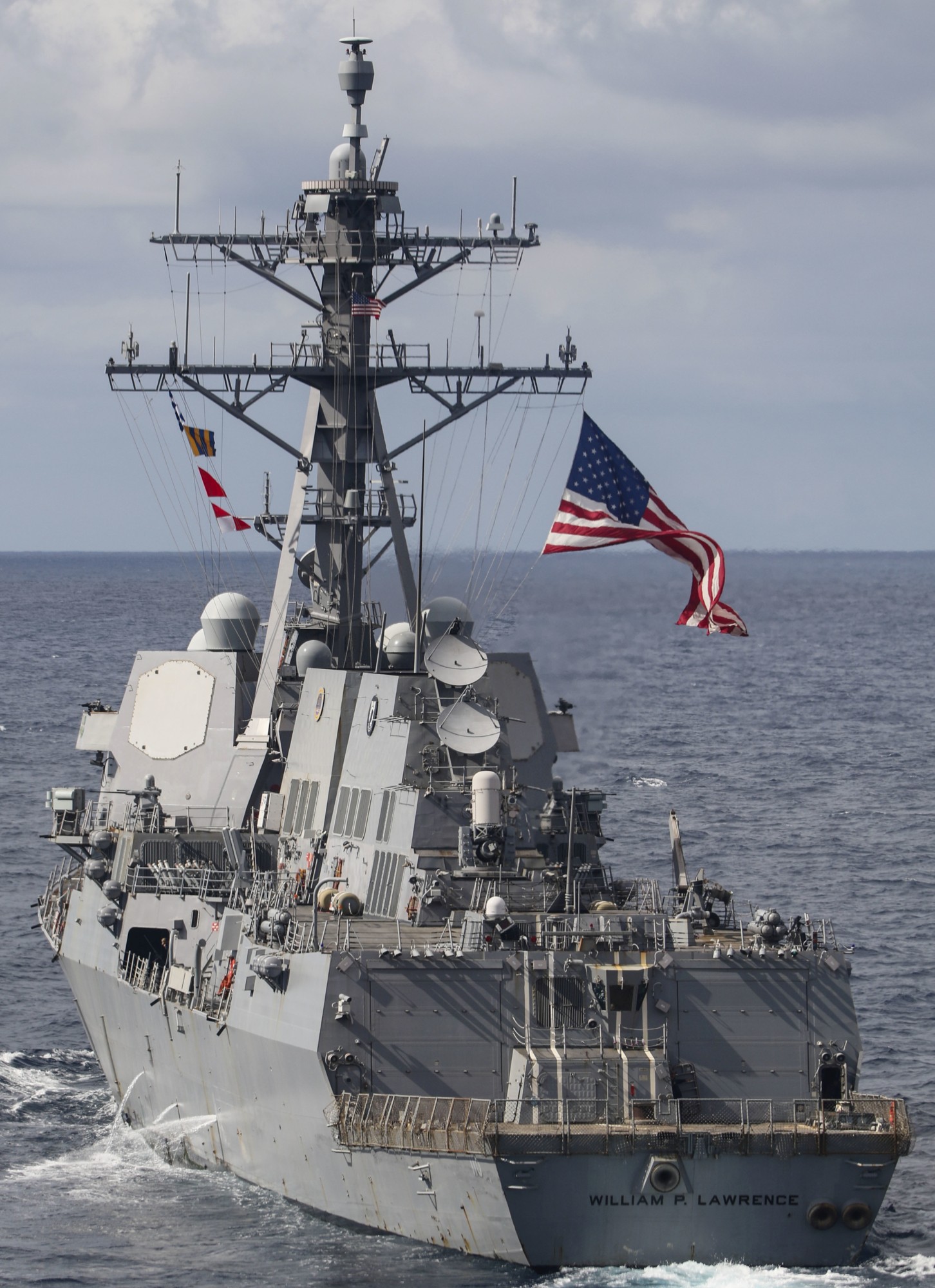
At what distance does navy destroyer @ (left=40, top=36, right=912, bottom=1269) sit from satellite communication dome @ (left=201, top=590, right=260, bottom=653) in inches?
2.3

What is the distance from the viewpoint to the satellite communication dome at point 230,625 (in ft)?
132

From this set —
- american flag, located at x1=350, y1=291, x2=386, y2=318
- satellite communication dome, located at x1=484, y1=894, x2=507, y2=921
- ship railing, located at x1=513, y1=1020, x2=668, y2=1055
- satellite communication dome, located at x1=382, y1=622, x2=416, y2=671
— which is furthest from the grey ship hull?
american flag, located at x1=350, y1=291, x2=386, y2=318

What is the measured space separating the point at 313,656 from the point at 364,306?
5989mm

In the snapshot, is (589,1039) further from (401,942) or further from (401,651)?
(401,651)

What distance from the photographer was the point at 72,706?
278ft

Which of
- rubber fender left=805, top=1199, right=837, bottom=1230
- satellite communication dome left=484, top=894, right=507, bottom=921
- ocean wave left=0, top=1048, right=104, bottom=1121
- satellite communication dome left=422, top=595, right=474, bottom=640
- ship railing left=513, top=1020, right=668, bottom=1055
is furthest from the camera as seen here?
satellite communication dome left=422, top=595, right=474, bottom=640

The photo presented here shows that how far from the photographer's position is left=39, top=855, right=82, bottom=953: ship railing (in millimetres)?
38250

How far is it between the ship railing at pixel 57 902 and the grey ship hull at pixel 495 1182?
749cm

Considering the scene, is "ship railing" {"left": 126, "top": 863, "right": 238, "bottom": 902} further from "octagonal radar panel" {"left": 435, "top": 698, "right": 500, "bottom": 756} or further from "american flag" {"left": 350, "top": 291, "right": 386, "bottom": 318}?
"american flag" {"left": 350, "top": 291, "right": 386, "bottom": 318}

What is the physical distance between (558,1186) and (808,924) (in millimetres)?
5368

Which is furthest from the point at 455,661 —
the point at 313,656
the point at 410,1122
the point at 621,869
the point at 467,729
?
the point at 621,869

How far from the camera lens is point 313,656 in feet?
123

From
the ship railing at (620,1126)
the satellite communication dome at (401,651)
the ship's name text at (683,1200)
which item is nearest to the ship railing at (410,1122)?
the ship railing at (620,1126)

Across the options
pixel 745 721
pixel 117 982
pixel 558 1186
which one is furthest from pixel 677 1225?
pixel 745 721
